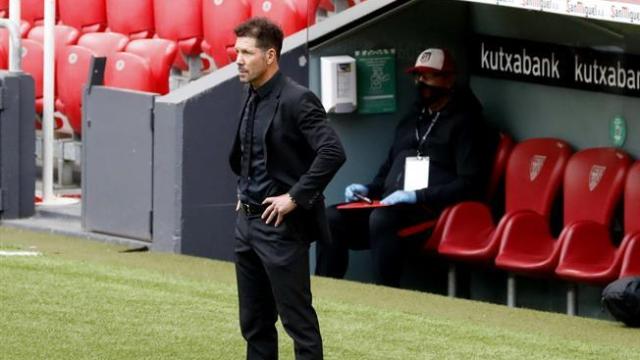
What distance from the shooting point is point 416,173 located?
11.2 meters

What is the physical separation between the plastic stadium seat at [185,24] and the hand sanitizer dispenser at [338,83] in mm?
2968

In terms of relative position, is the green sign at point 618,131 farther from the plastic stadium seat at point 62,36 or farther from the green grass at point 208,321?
the plastic stadium seat at point 62,36

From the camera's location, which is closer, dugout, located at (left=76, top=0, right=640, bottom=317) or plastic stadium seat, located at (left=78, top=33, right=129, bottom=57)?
dugout, located at (left=76, top=0, right=640, bottom=317)

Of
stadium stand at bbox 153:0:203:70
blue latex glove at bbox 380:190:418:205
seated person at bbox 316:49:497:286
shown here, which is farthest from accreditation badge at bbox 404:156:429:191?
stadium stand at bbox 153:0:203:70

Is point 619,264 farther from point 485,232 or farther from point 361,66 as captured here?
point 361,66

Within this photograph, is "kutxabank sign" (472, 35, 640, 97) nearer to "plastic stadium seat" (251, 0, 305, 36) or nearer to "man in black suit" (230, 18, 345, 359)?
"plastic stadium seat" (251, 0, 305, 36)

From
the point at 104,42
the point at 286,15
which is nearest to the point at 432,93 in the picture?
the point at 286,15

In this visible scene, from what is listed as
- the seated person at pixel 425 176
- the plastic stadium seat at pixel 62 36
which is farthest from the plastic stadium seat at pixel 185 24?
the seated person at pixel 425 176

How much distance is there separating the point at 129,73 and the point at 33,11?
3143 mm

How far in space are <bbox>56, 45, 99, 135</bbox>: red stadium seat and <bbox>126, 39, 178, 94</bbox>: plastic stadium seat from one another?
1.28ft

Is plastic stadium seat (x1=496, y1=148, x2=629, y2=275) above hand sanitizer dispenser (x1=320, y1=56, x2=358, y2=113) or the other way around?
the other way around

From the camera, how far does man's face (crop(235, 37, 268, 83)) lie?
7.08m

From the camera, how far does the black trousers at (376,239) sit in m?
10.9

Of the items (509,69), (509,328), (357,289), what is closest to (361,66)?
(509,69)
